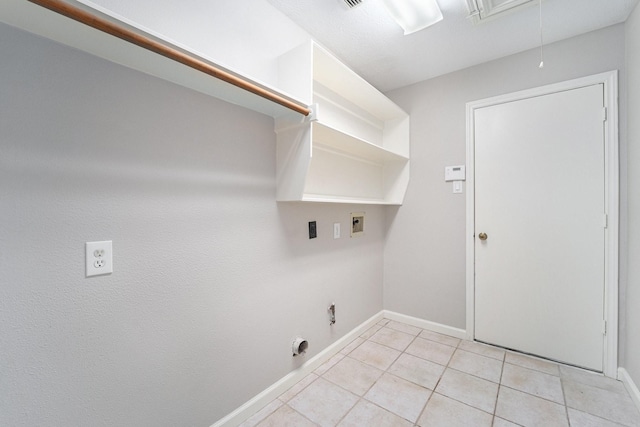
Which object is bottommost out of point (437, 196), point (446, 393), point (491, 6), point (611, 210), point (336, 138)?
point (446, 393)

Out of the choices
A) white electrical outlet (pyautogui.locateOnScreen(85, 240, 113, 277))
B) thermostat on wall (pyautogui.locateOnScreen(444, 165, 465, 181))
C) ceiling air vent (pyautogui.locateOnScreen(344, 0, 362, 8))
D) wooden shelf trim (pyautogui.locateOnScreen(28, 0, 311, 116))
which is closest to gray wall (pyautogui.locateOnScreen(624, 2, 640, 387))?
thermostat on wall (pyautogui.locateOnScreen(444, 165, 465, 181))

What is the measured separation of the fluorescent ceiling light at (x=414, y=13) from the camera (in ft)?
5.30

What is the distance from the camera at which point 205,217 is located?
1.32 m

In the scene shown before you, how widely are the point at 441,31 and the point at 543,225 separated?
159 centimetres

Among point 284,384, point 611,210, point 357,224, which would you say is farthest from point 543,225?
point 284,384

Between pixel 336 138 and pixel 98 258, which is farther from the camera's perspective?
A: pixel 336 138

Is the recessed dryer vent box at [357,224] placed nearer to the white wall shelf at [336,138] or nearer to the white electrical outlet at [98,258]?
the white wall shelf at [336,138]

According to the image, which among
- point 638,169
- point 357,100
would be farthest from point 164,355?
point 638,169

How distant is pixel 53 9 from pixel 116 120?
1.27 feet

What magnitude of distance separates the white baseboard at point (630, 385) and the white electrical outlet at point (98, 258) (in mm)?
2783

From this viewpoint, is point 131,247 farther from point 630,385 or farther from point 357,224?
point 630,385

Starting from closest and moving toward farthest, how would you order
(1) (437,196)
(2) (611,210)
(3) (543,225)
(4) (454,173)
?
(2) (611,210), (3) (543,225), (4) (454,173), (1) (437,196)

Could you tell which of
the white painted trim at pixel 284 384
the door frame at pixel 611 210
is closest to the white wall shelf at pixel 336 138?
the white painted trim at pixel 284 384

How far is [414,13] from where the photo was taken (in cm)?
169
